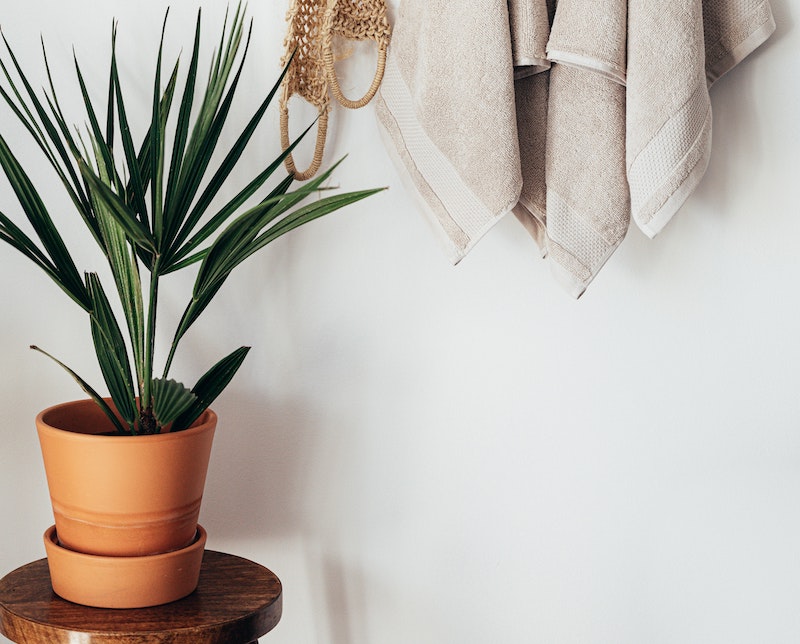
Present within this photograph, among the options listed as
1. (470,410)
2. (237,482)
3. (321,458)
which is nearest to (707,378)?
(470,410)

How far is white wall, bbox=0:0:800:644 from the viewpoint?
1.09m

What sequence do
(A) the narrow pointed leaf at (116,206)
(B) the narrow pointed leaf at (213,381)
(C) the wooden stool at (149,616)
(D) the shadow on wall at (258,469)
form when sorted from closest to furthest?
(A) the narrow pointed leaf at (116,206) < (C) the wooden stool at (149,616) < (B) the narrow pointed leaf at (213,381) < (D) the shadow on wall at (258,469)

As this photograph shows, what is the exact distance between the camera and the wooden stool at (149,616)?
2.95 ft

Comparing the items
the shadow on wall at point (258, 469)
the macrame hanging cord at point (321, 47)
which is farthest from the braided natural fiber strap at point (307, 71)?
the shadow on wall at point (258, 469)

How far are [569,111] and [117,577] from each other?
0.77m

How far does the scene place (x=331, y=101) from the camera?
1185 millimetres

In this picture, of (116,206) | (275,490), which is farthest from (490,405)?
(116,206)

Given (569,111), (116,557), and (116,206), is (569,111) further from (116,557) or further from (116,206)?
(116,557)

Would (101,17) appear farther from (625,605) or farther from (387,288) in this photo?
(625,605)

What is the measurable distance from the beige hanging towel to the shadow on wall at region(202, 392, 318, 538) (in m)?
0.44

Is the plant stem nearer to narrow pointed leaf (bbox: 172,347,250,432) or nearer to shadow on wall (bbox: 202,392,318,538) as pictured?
narrow pointed leaf (bbox: 172,347,250,432)

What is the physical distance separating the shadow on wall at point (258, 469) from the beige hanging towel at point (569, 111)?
17.1 inches

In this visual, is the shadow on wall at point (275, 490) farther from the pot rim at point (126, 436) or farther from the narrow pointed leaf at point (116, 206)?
the narrow pointed leaf at point (116, 206)

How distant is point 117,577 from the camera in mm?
950
